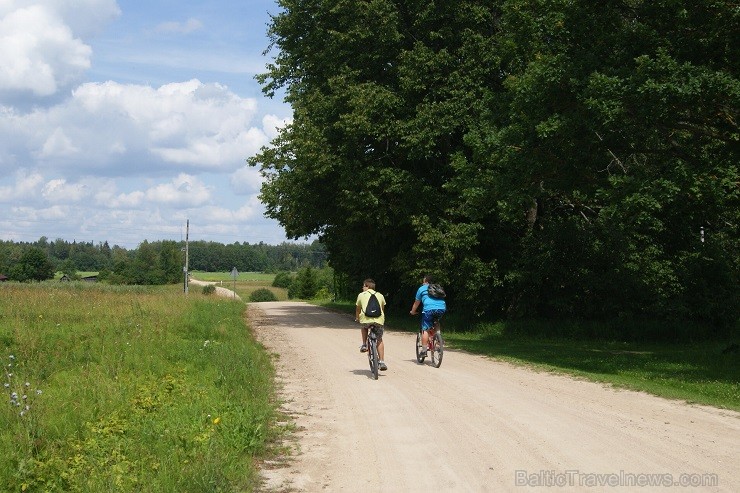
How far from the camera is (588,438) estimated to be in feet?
27.5

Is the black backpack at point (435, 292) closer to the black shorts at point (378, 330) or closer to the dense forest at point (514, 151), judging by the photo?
the black shorts at point (378, 330)

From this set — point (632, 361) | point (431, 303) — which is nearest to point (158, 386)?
point (431, 303)

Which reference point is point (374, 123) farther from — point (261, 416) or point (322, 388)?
point (261, 416)

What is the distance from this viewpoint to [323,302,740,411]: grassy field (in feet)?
42.0

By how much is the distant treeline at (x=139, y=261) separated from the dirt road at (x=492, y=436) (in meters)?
42.9

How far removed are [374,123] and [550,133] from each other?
9.49 metres

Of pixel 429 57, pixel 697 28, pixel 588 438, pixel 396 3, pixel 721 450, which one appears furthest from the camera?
pixel 396 3

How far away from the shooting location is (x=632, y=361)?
18094 mm

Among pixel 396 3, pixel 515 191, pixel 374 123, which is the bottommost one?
pixel 515 191

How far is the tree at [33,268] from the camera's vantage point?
292 ft

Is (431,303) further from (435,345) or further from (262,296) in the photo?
(262,296)

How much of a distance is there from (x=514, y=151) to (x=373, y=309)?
6897mm

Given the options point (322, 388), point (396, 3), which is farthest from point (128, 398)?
point (396, 3)

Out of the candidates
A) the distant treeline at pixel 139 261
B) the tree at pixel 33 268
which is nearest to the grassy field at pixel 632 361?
the distant treeline at pixel 139 261
